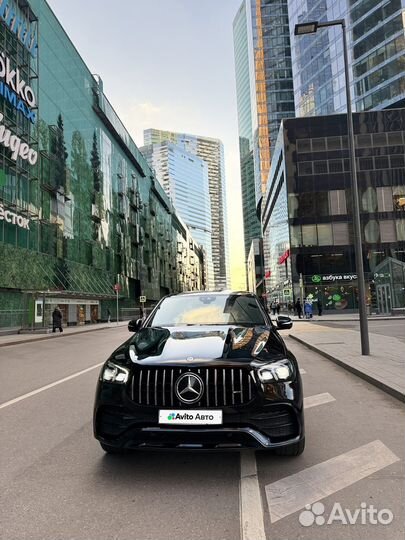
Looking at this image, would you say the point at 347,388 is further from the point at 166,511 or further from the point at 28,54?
the point at 28,54

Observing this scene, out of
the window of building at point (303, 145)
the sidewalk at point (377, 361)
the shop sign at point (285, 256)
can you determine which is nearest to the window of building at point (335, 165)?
the window of building at point (303, 145)

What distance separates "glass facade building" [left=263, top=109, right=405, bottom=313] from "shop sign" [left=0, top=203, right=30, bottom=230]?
30.0 metres

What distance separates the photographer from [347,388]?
771 centimetres

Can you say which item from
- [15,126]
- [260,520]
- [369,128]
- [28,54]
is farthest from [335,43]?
[260,520]

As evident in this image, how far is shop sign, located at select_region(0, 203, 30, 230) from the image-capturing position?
29.3 metres

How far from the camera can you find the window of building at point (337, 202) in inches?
2003

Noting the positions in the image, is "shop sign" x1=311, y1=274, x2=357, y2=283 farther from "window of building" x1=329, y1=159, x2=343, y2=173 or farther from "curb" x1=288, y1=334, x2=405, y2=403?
"curb" x1=288, y1=334, x2=405, y2=403

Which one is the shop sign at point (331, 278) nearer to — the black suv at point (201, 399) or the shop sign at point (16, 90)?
the shop sign at point (16, 90)

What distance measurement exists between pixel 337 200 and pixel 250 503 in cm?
5124

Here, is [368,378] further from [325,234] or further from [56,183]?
[325,234]

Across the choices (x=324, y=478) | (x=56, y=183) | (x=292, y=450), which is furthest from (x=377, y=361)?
(x=56, y=183)

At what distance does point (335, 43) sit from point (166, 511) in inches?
2967

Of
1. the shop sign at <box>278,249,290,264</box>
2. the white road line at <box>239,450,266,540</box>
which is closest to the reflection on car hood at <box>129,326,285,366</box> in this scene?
the white road line at <box>239,450,266,540</box>

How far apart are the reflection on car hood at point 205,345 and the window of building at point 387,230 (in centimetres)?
4996
